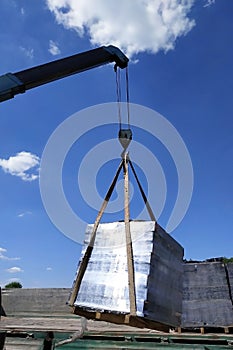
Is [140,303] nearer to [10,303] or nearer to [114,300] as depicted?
[114,300]

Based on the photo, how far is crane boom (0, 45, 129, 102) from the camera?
5.05 m

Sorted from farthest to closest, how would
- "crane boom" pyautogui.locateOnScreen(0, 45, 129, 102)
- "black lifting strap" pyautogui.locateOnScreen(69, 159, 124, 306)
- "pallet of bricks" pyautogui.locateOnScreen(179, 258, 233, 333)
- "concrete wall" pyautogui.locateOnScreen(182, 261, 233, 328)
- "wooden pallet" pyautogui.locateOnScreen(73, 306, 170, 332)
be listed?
"concrete wall" pyautogui.locateOnScreen(182, 261, 233, 328)
"pallet of bricks" pyautogui.locateOnScreen(179, 258, 233, 333)
"crane boom" pyautogui.locateOnScreen(0, 45, 129, 102)
"black lifting strap" pyautogui.locateOnScreen(69, 159, 124, 306)
"wooden pallet" pyautogui.locateOnScreen(73, 306, 170, 332)

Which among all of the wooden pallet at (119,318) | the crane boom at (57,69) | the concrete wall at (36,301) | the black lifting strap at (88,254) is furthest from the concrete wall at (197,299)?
the crane boom at (57,69)

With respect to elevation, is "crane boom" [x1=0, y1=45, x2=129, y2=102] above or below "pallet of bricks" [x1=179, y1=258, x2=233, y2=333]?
above

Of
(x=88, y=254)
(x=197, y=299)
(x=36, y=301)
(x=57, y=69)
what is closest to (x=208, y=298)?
(x=197, y=299)

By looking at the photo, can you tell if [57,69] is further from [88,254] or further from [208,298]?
[208,298]

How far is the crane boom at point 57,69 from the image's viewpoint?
5.05m

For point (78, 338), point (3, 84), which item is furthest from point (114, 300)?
point (3, 84)

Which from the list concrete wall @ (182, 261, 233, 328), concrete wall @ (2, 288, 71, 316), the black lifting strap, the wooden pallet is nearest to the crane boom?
the black lifting strap

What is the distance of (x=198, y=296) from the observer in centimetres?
928

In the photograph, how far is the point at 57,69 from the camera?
577 centimetres

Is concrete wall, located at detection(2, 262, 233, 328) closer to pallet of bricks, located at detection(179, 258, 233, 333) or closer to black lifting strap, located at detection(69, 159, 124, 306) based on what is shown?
pallet of bricks, located at detection(179, 258, 233, 333)

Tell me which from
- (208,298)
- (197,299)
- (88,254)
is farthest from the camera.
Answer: (197,299)

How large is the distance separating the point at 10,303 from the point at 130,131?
8.55m
